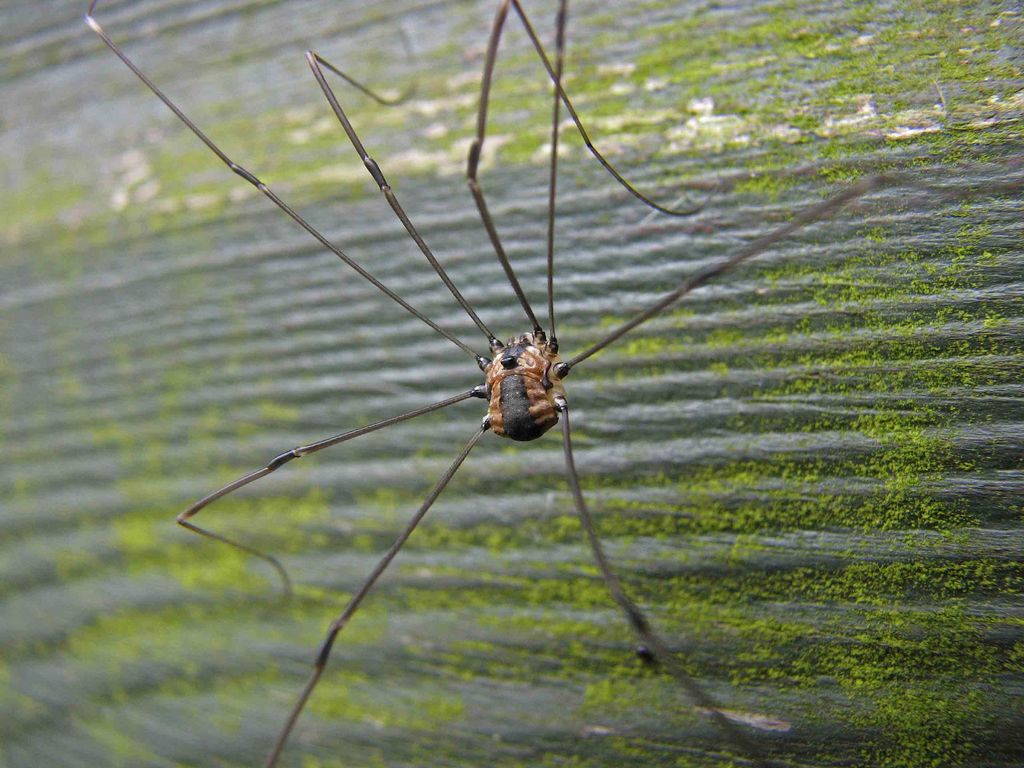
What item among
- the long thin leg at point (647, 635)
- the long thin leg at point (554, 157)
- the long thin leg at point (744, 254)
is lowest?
the long thin leg at point (647, 635)

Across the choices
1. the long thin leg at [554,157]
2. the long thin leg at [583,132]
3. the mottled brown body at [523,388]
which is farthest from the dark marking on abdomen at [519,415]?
the long thin leg at [583,132]

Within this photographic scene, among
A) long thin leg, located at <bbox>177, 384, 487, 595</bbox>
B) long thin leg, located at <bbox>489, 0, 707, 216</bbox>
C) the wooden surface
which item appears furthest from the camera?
long thin leg, located at <bbox>177, 384, 487, 595</bbox>

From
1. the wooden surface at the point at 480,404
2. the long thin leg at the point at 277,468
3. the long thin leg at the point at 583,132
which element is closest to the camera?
the wooden surface at the point at 480,404

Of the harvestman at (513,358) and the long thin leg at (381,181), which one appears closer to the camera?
the harvestman at (513,358)

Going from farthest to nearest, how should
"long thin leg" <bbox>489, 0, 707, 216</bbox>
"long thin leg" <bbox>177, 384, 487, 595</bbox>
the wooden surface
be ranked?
"long thin leg" <bbox>177, 384, 487, 595</bbox>, "long thin leg" <bbox>489, 0, 707, 216</bbox>, the wooden surface

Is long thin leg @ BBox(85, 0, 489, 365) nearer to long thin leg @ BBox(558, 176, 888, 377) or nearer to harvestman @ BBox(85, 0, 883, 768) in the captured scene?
harvestman @ BBox(85, 0, 883, 768)

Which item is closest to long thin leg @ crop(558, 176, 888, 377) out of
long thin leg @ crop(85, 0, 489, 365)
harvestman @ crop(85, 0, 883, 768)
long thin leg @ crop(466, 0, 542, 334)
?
harvestman @ crop(85, 0, 883, 768)

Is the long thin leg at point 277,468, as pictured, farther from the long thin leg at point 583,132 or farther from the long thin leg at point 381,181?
the long thin leg at point 583,132

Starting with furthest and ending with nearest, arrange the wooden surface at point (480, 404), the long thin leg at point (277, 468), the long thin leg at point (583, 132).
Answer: the long thin leg at point (277, 468), the long thin leg at point (583, 132), the wooden surface at point (480, 404)
